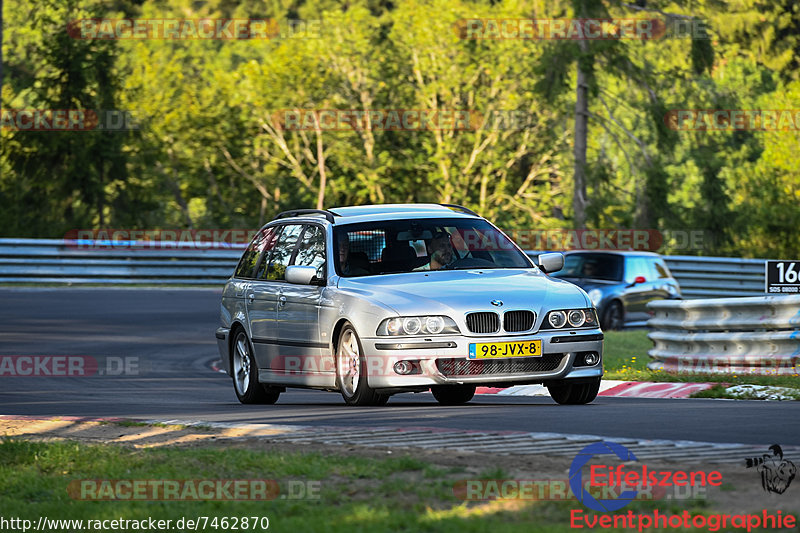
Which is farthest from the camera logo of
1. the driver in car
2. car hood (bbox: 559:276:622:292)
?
car hood (bbox: 559:276:622:292)

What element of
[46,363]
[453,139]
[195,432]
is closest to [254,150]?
[453,139]

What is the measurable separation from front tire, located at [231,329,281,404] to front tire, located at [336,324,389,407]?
1.57 meters

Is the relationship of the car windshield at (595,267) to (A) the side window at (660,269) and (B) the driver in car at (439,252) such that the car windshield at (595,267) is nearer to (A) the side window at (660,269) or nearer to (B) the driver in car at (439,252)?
(A) the side window at (660,269)

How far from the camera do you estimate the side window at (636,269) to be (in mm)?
24906

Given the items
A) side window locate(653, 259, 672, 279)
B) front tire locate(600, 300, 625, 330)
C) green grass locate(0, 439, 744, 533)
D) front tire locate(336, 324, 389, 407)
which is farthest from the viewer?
side window locate(653, 259, 672, 279)

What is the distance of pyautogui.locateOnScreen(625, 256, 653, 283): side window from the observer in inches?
981

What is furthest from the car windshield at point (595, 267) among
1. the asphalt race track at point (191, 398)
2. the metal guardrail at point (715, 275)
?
the metal guardrail at point (715, 275)

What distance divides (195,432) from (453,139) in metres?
37.6

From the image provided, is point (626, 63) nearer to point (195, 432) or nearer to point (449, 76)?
point (449, 76)

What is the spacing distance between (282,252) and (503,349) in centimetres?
314

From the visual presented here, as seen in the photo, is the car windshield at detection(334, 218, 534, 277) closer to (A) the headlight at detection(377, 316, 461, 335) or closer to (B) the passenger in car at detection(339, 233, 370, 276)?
(B) the passenger in car at detection(339, 233, 370, 276)

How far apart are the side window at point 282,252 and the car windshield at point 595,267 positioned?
12.6m

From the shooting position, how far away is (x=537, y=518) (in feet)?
19.5

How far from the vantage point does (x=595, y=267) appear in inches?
986
